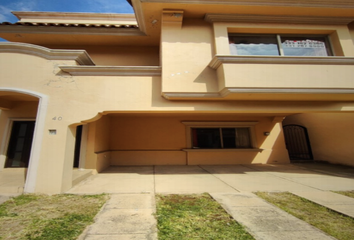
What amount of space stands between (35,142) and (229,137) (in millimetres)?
8003

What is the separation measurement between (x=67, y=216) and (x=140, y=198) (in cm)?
135

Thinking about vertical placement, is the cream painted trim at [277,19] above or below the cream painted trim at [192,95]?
above

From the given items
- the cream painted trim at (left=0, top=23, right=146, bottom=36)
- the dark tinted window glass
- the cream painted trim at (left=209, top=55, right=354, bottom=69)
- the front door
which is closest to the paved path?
the cream painted trim at (left=209, top=55, right=354, bottom=69)

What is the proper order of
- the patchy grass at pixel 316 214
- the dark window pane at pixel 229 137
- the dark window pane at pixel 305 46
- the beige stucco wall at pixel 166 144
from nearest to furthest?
the patchy grass at pixel 316 214
the dark window pane at pixel 305 46
the beige stucco wall at pixel 166 144
the dark window pane at pixel 229 137

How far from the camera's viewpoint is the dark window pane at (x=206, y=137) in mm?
8414

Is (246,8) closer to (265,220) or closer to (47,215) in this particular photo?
(265,220)

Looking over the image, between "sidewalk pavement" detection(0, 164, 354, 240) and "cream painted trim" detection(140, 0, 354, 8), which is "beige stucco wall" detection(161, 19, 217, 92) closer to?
"cream painted trim" detection(140, 0, 354, 8)

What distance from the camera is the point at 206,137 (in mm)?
8523

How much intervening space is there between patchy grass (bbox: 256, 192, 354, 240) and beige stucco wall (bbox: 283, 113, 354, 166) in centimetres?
619

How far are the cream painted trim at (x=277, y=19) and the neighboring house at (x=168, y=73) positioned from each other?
0.11ft

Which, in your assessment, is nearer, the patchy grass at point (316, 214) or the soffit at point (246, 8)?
the patchy grass at point (316, 214)

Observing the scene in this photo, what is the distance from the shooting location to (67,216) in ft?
8.99

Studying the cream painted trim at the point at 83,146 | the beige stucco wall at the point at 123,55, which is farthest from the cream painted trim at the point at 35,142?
the beige stucco wall at the point at 123,55

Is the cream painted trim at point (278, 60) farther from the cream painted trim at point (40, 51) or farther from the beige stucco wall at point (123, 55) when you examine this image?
the cream painted trim at point (40, 51)
